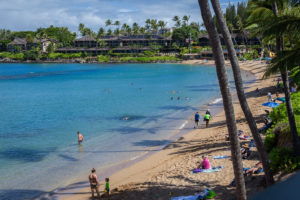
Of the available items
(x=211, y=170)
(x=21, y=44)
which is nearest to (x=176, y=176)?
(x=211, y=170)

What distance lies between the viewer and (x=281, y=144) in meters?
12.9

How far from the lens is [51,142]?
2441 cm

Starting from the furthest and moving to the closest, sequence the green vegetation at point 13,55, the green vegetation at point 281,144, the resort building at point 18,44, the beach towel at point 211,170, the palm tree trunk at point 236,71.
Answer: the resort building at point 18,44 < the green vegetation at point 13,55 < the beach towel at point 211,170 < the green vegetation at point 281,144 < the palm tree trunk at point 236,71

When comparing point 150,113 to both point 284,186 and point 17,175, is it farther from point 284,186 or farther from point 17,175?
point 284,186

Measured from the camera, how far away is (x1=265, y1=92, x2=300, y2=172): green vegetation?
10.5 m

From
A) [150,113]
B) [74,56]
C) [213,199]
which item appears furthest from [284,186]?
[74,56]

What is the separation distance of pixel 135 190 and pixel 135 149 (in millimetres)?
7940

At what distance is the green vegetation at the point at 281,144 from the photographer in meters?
10.5

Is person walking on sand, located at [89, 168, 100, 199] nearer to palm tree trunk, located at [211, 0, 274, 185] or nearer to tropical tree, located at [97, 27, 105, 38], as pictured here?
palm tree trunk, located at [211, 0, 274, 185]

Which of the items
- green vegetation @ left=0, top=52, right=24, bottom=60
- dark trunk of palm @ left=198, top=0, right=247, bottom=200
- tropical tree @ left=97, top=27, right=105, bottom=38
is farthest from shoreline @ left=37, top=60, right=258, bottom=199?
green vegetation @ left=0, top=52, right=24, bottom=60

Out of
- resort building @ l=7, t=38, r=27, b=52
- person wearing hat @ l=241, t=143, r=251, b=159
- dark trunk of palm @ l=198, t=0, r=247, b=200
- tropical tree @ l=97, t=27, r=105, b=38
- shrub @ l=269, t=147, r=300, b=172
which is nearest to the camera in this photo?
dark trunk of palm @ l=198, t=0, r=247, b=200

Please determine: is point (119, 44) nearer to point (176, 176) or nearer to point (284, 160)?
point (176, 176)

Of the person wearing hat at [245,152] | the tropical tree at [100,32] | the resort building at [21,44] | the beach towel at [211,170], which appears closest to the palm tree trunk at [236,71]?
the beach towel at [211,170]

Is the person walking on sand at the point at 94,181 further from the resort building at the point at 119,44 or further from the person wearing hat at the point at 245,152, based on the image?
the resort building at the point at 119,44
